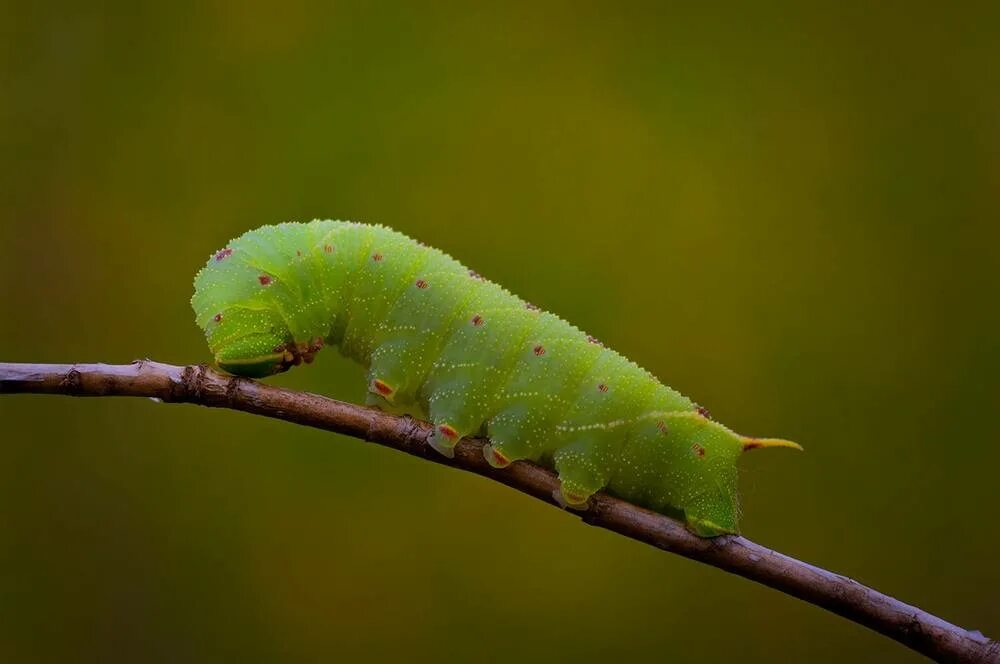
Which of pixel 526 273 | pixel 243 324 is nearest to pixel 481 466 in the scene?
pixel 243 324

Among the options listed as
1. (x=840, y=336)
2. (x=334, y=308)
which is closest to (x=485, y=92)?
(x=840, y=336)

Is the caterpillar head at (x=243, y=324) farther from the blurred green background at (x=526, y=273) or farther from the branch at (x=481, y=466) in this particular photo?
the blurred green background at (x=526, y=273)

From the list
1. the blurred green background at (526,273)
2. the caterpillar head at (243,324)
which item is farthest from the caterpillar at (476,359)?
the blurred green background at (526,273)

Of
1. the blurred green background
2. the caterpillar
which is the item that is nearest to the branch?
the caterpillar

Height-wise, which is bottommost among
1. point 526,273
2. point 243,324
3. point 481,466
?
point 481,466

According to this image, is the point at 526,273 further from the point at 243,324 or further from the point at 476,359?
the point at 243,324
